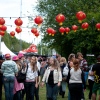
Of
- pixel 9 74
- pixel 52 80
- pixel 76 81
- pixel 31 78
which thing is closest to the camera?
pixel 76 81

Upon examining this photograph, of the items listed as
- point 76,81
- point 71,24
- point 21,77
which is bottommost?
point 76,81

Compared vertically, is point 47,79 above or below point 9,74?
below

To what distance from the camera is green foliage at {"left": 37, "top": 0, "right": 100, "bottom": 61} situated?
2945 centimetres

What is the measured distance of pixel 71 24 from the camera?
34.5m

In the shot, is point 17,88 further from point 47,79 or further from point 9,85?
point 47,79

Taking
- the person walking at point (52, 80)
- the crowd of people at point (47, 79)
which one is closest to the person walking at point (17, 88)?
the crowd of people at point (47, 79)

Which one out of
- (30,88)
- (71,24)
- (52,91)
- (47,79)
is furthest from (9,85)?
(71,24)

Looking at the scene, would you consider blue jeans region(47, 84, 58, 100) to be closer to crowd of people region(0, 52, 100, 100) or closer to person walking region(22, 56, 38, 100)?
crowd of people region(0, 52, 100, 100)

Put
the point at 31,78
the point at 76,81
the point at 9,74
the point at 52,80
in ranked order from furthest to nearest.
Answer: the point at 31,78 → the point at 9,74 → the point at 52,80 → the point at 76,81

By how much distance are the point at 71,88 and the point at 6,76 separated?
7.29 ft

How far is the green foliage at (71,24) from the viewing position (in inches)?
1160

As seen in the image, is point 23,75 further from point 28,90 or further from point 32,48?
point 32,48

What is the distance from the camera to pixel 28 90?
1072 centimetres

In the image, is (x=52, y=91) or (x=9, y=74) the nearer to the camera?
(x=52, y=91)
